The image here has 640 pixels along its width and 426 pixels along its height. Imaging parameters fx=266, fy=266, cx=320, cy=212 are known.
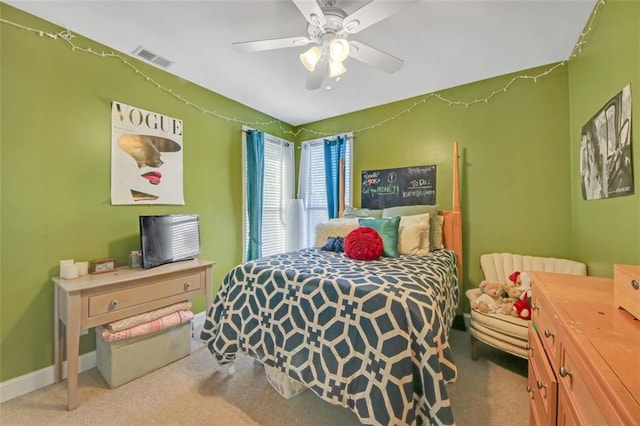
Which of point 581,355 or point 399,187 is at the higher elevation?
point 399,187

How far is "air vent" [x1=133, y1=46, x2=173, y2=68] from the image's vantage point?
227 cm

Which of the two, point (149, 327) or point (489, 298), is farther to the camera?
point (489, 298)

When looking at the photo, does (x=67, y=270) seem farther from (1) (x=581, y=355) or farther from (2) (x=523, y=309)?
(2) (x=523, y=309)

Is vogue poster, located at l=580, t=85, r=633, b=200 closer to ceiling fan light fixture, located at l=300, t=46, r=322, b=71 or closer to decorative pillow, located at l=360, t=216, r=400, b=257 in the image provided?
decorative pillow, located at l=360, t=216, r=400, b=257

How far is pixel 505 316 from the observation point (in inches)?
78.7

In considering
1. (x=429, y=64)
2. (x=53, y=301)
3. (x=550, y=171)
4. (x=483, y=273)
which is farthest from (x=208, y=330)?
(x=550, y=171)

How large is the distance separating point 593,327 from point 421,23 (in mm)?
2033

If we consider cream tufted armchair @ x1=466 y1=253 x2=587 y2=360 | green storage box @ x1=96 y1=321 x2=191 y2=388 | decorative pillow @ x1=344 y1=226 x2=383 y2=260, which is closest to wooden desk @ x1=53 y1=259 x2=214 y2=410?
green storage box @ x1=96 y1=321 x2=191 y2=388

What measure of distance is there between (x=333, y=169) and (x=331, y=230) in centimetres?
116

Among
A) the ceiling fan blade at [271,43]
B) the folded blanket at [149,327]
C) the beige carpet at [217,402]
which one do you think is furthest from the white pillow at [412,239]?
the folded blanket at [149,327]

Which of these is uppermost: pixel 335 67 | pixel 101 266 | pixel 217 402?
pixel 335 67

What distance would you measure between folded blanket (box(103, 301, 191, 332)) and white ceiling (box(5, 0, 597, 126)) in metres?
2.15

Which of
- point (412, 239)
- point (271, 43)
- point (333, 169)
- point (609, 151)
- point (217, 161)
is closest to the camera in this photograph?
point (609, 151)

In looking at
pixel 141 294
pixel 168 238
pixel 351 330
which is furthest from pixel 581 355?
pixel 168 238
